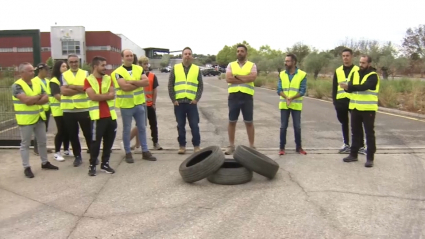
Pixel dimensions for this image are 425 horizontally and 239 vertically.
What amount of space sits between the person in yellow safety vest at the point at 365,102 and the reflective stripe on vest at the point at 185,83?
2.74 metres

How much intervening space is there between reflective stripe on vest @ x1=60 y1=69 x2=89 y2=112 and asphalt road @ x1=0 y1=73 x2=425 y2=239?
3.47 ft

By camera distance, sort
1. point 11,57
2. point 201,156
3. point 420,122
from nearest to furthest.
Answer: point 201,156, point 11,57, point 420,122

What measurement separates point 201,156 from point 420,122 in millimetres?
8423

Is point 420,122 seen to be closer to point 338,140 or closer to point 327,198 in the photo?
point 338,140

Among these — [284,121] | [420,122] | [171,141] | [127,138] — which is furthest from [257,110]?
[127,138]

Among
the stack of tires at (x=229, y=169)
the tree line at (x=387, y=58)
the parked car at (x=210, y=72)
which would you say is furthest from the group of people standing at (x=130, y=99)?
the parked car at (x=210, y=72)

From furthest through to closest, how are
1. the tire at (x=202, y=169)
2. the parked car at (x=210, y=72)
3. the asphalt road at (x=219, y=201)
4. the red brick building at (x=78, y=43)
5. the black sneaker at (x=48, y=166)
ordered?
the parked car at (x=210, y=72), the red brick building at (x=78, y=43), the black sneaker at (x=48, y=166), the tire at (x=202, y=169), the asphalt road at (x=219, y=201)

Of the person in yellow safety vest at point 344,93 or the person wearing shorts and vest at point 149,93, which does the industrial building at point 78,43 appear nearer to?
the person wearing shorts and vest at point 149,93

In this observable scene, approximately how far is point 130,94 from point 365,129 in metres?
4.22

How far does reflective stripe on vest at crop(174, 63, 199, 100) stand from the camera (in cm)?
762

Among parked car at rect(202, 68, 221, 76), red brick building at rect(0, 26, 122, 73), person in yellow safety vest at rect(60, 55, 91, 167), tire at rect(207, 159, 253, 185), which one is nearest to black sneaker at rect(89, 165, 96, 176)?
person in yellow safety vest at rect(60, 55, 91, 167)

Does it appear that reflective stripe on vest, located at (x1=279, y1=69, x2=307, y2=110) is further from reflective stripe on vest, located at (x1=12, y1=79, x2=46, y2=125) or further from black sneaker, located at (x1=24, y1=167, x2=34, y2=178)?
black sneaker, located at (x1=24, y1=167, x2=34, y2=178)

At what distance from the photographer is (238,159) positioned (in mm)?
6074

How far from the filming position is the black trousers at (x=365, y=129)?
687 centimetres
